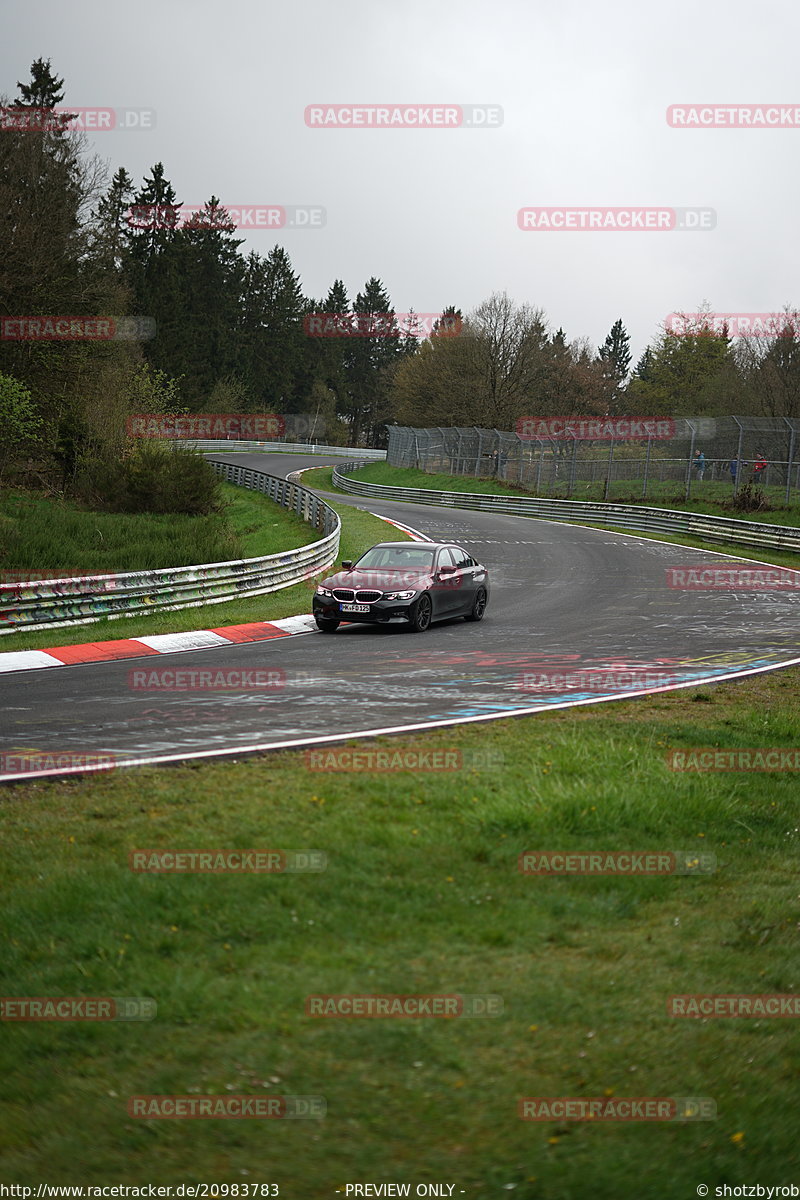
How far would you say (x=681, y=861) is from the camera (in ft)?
20.6

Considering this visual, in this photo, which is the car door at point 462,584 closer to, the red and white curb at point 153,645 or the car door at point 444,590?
the car door at point 444,590

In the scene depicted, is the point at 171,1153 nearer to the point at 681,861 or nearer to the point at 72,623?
the point at 681,861

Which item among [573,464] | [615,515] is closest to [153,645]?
[615,515]

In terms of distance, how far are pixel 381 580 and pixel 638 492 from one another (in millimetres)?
30107

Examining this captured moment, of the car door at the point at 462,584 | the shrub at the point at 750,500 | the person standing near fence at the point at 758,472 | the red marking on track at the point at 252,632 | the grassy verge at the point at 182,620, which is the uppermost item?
the person standing near fence at the point at 758,472

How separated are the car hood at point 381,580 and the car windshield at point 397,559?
0.67 feet

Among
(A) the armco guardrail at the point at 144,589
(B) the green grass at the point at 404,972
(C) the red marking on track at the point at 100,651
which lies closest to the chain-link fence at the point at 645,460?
(A) the armco guardrail at the point at 144,589

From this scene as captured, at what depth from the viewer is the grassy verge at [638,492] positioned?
38122mm

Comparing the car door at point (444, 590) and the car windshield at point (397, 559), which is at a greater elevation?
the car windshield at point (397, 559)

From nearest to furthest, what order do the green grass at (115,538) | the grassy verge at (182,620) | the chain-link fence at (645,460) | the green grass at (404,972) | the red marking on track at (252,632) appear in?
the green grass at (404,972), the grassy verge at (182,620), the red marking on track at (252,632), the green grass at (115,538), the chain-link fence at (645,460)

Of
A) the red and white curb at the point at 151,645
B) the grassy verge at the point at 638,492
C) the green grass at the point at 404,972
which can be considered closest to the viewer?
the green grass at the point at 404,972

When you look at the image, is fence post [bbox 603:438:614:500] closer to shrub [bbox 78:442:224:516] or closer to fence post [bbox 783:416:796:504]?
fence post [bbox 783:416:796:504]

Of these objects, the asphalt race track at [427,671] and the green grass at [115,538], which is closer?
the asphalt race track at [427,671]

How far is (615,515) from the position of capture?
144 ft
